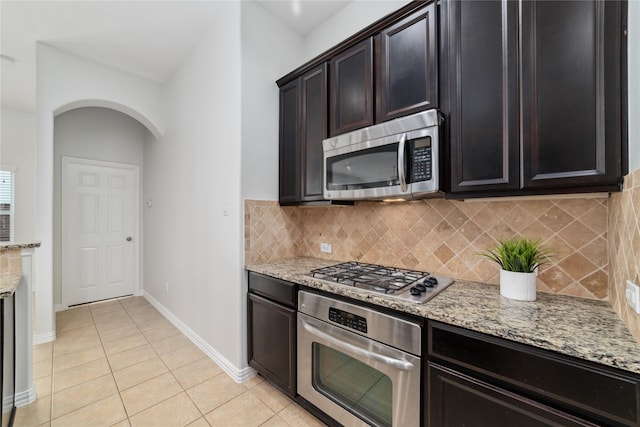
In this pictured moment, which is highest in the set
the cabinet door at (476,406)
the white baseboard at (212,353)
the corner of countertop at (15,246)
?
the corner of countertop at (15,246)

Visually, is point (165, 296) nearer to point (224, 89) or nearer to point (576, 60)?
point (224, 89)

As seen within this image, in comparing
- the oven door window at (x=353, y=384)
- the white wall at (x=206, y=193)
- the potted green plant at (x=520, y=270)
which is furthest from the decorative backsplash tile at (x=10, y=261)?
the potted green plant at (x=520, y=270)

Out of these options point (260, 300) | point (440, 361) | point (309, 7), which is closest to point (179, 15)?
point (309, 7)

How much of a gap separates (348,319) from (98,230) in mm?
4361

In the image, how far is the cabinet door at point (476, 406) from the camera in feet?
2.97

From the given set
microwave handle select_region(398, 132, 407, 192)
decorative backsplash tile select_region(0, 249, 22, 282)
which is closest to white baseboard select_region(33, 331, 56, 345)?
decorative backsplash tile select_region(0, 249, 22, 282)

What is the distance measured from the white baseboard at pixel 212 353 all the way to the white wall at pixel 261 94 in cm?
143

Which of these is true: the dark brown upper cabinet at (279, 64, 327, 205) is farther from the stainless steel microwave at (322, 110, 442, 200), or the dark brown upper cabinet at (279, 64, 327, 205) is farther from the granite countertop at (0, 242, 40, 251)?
the granite countertop at (0, 242, 40, 251)

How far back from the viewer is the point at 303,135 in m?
2.18

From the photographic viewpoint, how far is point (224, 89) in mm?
2328

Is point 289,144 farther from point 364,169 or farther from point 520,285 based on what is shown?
point 520,285

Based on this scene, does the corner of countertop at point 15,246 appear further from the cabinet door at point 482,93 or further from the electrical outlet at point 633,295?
the electrical outlet at point 633,295

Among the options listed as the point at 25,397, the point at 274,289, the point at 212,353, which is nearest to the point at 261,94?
the point at 274,289

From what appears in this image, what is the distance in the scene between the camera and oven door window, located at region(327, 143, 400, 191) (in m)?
1.57
